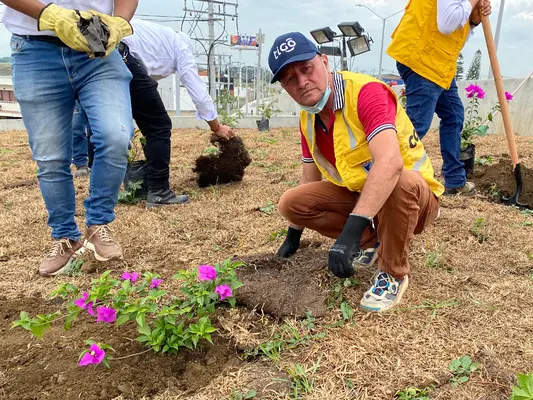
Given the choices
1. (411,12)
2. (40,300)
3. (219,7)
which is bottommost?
(40,300)

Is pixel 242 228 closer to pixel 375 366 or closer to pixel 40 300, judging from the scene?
pixel 40 300

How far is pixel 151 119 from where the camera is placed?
360cm

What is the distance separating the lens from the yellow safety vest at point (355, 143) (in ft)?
5.96

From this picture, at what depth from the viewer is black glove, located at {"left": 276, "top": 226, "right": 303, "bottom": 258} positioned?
7.77 ft

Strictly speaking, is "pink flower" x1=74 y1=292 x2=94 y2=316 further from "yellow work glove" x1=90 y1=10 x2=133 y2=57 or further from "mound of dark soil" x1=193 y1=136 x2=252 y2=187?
"mound of dark soil" x1=193 y1=136 x2=252 y2=187

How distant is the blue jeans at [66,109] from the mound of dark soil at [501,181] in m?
3.03

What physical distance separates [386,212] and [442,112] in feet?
7.11

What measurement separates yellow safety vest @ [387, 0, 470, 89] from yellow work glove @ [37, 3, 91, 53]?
87.1 inches

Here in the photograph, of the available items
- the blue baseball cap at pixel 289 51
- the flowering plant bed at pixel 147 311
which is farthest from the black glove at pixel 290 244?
the blue baseball cap at pixel 289 51

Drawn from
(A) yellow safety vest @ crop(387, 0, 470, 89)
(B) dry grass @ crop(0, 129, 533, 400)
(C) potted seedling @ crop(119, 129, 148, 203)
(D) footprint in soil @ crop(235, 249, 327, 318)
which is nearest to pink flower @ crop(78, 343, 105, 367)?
(B) dry grass @ crop(0, 129, 533, 400)

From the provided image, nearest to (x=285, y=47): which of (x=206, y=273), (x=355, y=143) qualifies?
(x=355, y=143)

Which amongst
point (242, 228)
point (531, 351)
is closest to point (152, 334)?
point (531, 351)

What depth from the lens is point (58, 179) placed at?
7.69ft

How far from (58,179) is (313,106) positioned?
143 centimetres
